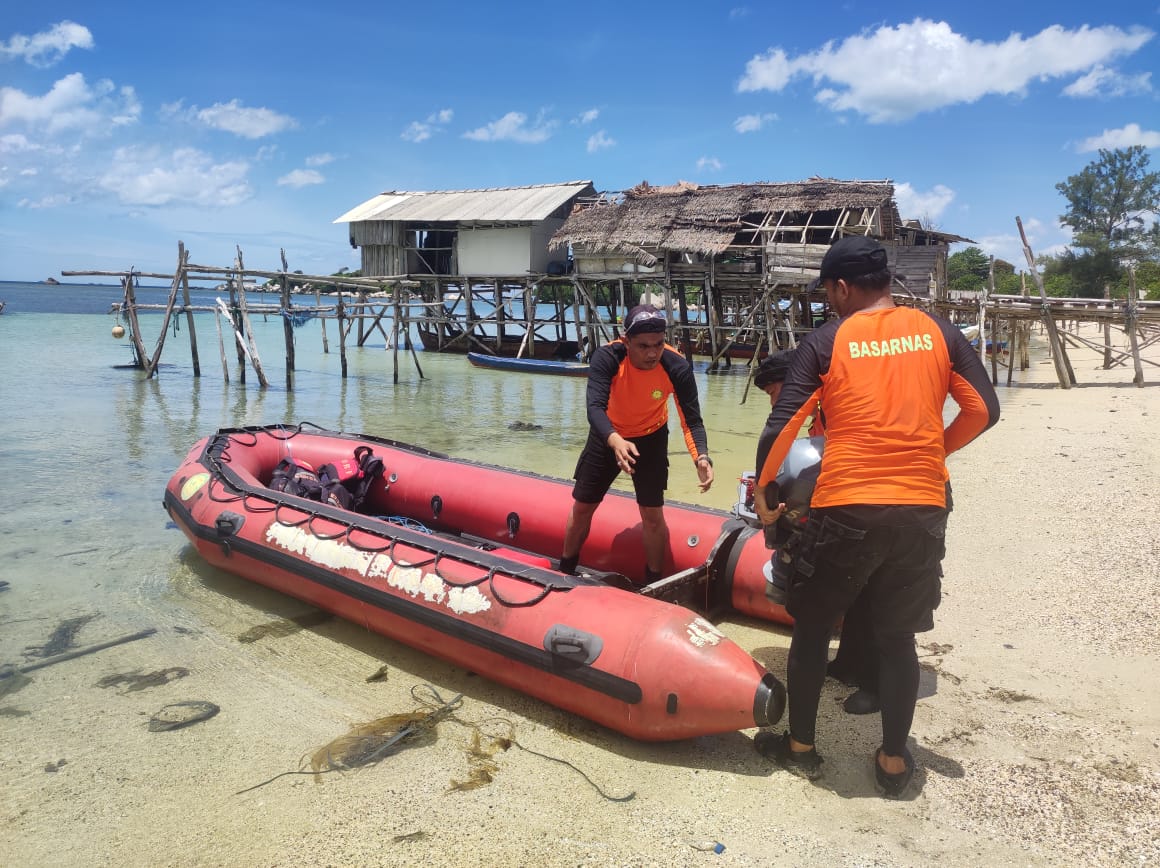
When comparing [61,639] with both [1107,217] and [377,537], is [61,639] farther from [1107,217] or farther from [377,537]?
[1107,217]

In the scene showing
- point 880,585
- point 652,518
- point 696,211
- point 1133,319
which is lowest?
point 652,518

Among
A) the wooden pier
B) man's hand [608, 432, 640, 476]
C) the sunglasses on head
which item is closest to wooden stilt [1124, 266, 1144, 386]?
the wooden pier

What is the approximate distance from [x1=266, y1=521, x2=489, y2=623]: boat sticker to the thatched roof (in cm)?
1641

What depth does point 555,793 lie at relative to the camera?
2.81 meters

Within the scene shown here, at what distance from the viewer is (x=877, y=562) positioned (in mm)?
2365

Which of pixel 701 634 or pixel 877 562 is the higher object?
pixel 877 562

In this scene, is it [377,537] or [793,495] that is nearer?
[793,495]

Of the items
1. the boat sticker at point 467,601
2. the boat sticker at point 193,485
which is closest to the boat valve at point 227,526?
the boat sticker at point 193,485

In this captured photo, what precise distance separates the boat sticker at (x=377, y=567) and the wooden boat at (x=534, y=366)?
52.8 feet

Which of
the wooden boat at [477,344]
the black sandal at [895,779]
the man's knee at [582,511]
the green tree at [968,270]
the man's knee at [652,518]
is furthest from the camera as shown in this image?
the green tree at [968,270]

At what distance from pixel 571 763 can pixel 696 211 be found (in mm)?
19263

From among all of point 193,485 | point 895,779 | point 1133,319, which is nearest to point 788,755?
point 895,779

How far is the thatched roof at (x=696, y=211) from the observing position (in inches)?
738

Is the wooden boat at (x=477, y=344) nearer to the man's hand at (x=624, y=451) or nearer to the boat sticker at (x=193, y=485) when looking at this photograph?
the boat sticker at (x=193, y=485)
